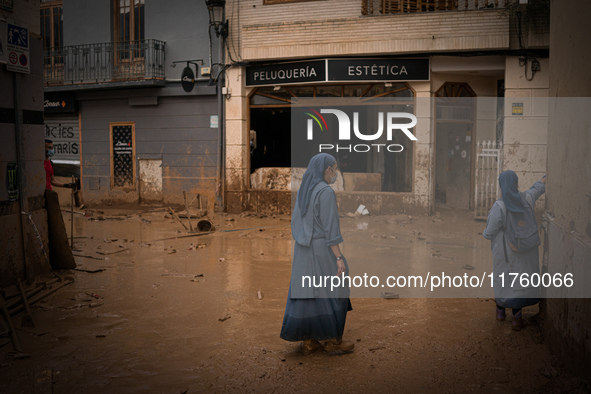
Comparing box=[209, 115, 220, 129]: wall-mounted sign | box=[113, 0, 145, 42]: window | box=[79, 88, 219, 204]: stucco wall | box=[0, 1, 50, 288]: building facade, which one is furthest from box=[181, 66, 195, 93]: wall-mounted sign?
box=[0, 1, 50, 288]: building facade

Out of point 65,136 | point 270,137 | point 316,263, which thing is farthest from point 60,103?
point 316,263

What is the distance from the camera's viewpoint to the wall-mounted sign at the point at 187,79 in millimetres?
15953

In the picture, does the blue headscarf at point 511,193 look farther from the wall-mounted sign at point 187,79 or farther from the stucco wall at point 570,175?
the wall-mounted sign at point 187,79

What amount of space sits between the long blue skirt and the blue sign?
204 inches

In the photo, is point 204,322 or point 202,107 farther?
point 202,107

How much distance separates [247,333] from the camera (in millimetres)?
5715

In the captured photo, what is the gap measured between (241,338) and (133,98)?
1284cm

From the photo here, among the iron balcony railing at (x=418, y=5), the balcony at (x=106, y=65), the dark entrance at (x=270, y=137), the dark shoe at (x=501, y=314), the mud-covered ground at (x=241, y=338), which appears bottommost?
the mud-covered ground at (x=241, y=338)

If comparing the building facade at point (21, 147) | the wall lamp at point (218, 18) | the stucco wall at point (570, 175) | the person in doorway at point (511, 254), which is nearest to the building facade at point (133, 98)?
the wall lamp at point (218, 18)

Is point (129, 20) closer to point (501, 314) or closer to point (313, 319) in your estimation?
point (313, 319)

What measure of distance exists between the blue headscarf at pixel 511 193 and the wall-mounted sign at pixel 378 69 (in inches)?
342

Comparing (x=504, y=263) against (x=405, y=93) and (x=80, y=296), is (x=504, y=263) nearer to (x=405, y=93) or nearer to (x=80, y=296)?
(x=80, y=296)

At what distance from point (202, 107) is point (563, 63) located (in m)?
12.3

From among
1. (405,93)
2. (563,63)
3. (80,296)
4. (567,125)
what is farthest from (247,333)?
(405,93)
